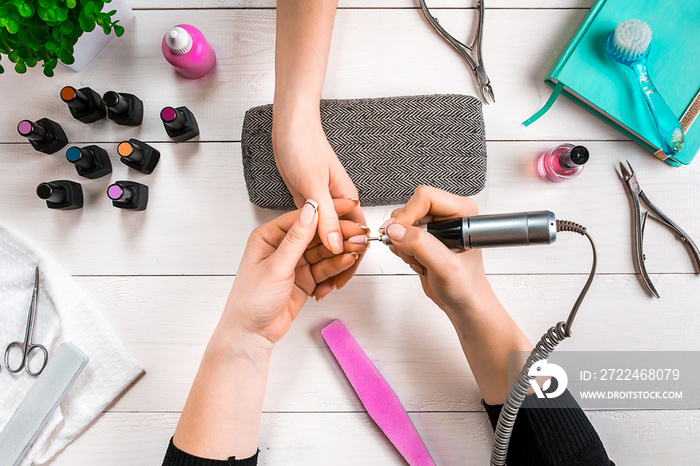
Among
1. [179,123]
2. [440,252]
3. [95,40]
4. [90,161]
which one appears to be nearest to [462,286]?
[440,252]

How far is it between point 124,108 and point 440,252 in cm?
57

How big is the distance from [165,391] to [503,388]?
0.56m

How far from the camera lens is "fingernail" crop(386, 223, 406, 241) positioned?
55 centimetres

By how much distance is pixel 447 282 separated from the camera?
0.59 meters

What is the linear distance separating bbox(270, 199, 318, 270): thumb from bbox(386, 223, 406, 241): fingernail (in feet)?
0.34

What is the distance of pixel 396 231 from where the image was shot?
1.80 ft

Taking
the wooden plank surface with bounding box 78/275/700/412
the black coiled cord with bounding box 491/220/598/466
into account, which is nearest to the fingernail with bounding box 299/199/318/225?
the wooden plank surface with bounding box 78/275/700/412

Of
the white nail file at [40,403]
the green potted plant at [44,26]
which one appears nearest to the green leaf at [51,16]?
the green potted plant at [44,26]

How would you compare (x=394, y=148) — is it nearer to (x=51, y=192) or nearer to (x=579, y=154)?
(x=579, y=154)

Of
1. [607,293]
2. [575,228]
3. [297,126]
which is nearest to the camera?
[575,228]

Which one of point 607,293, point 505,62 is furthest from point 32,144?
point 607,293

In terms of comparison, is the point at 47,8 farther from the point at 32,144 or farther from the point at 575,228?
the point at 575,228

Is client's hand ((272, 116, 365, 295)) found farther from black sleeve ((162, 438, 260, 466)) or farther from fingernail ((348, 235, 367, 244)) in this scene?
black sleeve ((162, 438, 260, 466))

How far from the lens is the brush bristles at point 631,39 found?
26.8 inches
